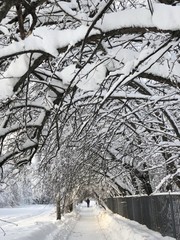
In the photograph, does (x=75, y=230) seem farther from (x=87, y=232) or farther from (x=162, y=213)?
(x=162, y=213)

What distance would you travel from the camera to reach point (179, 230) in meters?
10.2

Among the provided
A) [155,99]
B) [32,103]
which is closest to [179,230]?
[155,99]

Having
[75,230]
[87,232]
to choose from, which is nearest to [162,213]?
[87,232]

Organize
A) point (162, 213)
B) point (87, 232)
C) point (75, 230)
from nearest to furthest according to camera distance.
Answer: point (162, 213) < point (87, 232) < point (75, 230)

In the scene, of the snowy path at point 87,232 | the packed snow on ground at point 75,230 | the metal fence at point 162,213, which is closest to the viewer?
the metal fence at point 162,213

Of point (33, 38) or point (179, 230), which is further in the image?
point (179, 230)

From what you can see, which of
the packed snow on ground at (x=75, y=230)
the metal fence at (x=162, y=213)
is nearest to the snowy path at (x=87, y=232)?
the packed snow on ground at (x=75, y=230)

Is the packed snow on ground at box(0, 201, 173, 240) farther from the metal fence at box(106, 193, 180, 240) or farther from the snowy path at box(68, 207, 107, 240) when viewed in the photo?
the metal fence at box(106, 193, 180, 240)

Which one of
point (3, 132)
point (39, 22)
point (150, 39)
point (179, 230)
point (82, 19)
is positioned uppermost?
point (39, 22)

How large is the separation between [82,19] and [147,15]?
25.2 inches

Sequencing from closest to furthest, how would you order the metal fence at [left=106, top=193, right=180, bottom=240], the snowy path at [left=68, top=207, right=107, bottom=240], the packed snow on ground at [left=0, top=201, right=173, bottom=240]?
1. the metal fence at [left=106, top=193, right=180, bottom=240]
2. the packed snow on ground at [left=0, top=201, right=173, bottom=240]
3. the snowy path at [left=68, top=207, right=107, bottom=240]

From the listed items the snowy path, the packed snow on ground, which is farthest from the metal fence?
the snowy path

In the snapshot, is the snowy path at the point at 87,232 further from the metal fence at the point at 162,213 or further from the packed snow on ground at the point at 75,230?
the metal fence at the point at 162,213

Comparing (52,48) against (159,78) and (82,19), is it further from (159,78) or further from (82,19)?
(159,78)
